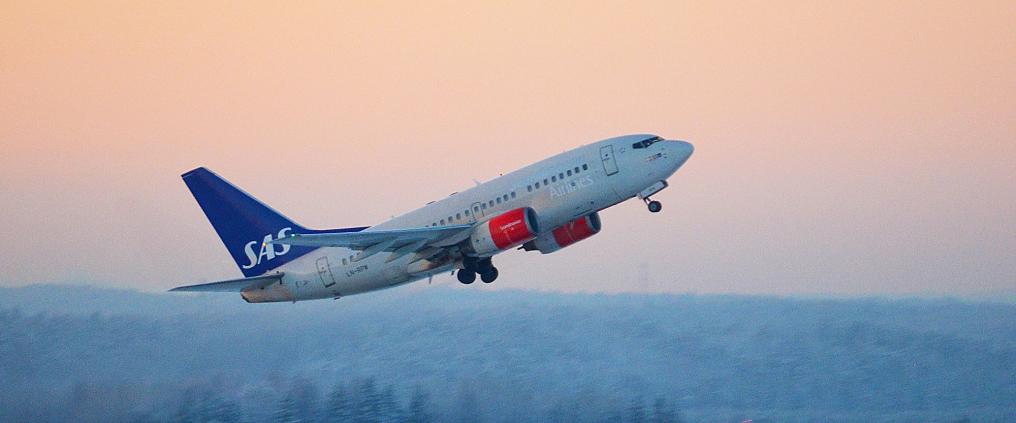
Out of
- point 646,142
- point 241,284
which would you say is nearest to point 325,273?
point 241,284

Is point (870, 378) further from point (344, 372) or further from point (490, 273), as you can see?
point (490, 273)

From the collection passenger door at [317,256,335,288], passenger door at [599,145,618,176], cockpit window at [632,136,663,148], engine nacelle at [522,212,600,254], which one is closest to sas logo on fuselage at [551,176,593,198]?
passenger door at [599,145,618,176]

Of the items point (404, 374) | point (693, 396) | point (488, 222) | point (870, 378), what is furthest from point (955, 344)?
point (488, 222)

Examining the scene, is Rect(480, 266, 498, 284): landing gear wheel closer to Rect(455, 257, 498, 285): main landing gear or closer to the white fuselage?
Rect(455, 257, 498, 285): main landing gear

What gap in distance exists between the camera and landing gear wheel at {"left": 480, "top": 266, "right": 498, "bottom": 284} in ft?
189

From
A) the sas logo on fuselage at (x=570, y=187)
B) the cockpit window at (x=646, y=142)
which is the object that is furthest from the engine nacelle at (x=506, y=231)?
the cockpit window at (x=646, y=142)

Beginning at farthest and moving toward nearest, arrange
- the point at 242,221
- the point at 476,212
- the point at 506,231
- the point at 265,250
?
the point at 242,221 → the point at 265,250 → the point at 476,212 → the point at 506,231

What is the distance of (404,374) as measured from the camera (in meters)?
90.7

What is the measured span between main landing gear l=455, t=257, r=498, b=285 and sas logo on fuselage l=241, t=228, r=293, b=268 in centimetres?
845

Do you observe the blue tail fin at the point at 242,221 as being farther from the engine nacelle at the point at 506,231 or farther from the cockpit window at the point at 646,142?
the cockpit window at the point at 646,142

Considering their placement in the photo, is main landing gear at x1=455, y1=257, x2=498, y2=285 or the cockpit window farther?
main landing gear at x1=455, y1=257, x2=498, y2=285

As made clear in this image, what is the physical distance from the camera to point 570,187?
5319 centimetres

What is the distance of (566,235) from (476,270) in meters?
4.42

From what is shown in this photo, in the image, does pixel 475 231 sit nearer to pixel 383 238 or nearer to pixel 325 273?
pixel 383 238
